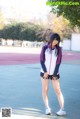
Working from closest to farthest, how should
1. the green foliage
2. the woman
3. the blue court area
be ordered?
the woman < the blue court area < the green foliage

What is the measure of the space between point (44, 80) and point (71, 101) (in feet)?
6.89

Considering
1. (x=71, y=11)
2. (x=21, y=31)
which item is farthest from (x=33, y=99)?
(x=21, y=31)

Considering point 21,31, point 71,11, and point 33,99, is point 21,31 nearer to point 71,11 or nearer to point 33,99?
point 71,11

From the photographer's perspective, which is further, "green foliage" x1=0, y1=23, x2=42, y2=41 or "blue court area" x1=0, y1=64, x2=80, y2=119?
"green foliage" x1=0, y1=23, x2=42, y2=41

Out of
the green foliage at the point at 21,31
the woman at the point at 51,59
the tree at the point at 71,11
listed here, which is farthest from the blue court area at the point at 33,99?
the green foliage at the point at 21,31

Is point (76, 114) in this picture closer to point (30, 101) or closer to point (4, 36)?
point (30, 101)

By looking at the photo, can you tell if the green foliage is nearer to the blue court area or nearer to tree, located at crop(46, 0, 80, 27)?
the blue court area

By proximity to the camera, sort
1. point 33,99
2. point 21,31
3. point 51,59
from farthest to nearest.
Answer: point 21,31
point 33,99
point 51,59

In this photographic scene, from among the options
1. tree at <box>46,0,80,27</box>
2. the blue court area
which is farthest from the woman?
tree at <box>46,0,80,27</box>

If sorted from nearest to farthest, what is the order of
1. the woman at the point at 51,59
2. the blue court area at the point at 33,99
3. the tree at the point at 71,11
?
the woman at the point at 51,59
the blue court area at the point at 33,99
the tree at the point at 71,11

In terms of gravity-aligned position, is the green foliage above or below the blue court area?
below

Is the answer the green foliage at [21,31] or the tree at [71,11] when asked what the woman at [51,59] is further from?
the green foliage at [21,31]

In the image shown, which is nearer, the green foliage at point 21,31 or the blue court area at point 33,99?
the blue court area at point 33,99

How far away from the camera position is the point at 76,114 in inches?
270
